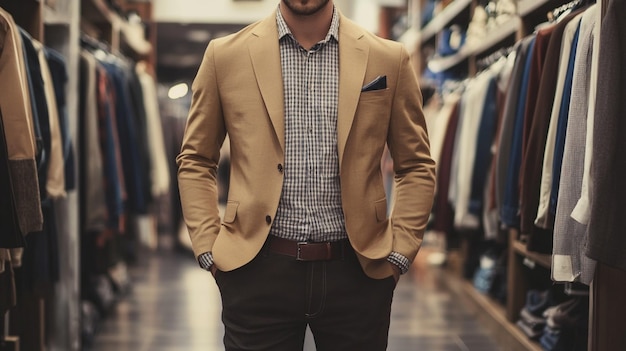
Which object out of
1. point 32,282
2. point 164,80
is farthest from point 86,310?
point 164,80

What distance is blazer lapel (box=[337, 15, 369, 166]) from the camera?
1.68 m

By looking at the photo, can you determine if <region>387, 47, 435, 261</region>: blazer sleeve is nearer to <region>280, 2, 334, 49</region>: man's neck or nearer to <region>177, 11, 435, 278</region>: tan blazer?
<region>177, 11, 435, 278</region>: tan blazer

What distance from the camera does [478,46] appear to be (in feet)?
15.1

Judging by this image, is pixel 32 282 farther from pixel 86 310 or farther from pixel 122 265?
pixel 122 265

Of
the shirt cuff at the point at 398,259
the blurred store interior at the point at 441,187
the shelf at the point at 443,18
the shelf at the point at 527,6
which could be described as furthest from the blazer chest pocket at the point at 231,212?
the shelf at the point at 443,18

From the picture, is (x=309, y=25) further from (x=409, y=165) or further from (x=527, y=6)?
(x=527, y=6)

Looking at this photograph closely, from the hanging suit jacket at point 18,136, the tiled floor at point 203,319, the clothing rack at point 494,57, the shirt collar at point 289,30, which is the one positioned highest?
the clothing rack at point 494,57

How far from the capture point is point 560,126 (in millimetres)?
2385

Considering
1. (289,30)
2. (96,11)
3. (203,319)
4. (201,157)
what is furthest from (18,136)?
(96,11)

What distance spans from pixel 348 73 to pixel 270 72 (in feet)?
0.62

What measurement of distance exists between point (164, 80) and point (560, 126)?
10.4 metres

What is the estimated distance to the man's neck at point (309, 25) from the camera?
1725mm

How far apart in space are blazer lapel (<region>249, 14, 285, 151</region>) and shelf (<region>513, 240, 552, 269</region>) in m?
1.56

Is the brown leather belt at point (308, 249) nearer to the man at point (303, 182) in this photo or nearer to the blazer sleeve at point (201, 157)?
the man at point (303, 182)
